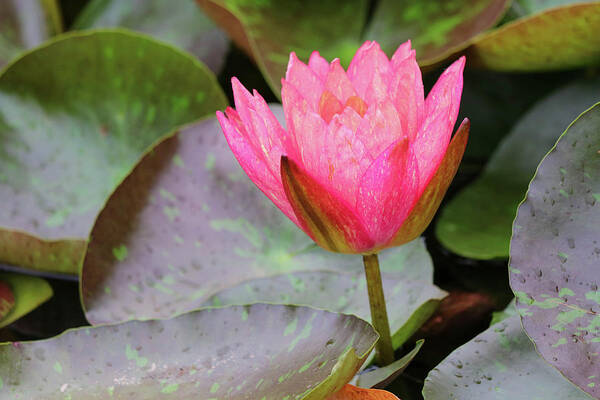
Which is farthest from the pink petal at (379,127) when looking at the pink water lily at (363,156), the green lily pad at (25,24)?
the green lily pad at (25,24)

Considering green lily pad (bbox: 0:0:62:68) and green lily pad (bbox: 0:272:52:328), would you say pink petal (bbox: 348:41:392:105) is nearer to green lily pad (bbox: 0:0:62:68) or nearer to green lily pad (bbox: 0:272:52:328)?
green lily pad (bbox: 0:272:52:328)

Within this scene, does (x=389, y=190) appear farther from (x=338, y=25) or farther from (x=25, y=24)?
(x=25, y=24)

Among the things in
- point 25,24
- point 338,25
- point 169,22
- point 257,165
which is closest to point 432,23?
point 338,25

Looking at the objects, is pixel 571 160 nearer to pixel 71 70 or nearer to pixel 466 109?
pixel 466 109

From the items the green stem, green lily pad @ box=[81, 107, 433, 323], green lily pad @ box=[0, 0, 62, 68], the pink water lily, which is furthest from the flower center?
green lily pad @ box=[0, 0, 62, 68]

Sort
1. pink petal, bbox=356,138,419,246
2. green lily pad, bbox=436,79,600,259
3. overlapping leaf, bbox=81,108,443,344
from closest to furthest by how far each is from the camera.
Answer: pink petal, bbox=356,138,419,246 → overlapping leaf, bbox=81,108,443,344 → green lily pad, bbox=436,79,600,259
